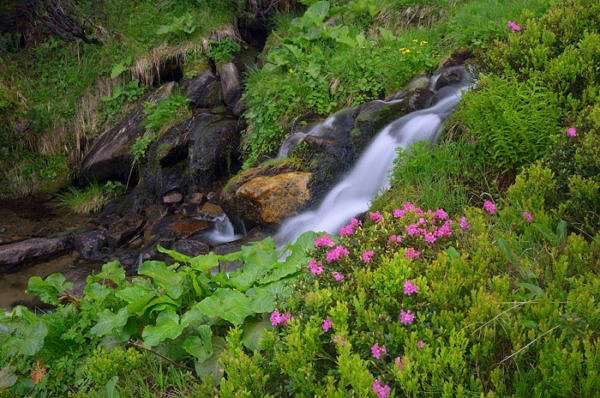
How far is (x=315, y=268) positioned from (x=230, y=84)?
25.1ft

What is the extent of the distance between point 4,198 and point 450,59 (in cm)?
882

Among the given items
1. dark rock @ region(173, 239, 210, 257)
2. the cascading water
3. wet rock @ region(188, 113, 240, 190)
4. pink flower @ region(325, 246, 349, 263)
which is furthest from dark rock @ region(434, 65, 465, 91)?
pink flower @ region(325, 246, 349, 263)

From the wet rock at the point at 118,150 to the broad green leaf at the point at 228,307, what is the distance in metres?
7.47

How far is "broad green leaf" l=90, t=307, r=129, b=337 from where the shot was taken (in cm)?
332

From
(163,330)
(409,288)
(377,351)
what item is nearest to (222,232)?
(163,330)

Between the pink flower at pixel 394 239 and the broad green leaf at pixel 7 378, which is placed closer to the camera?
the pink flower at pixel 394 239

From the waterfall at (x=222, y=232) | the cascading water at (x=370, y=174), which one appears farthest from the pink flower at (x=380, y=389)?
the waterfall at (x=222, y=232)

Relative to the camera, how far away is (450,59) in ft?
24.0

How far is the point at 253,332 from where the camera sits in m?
3.03

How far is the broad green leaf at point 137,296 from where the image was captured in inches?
133

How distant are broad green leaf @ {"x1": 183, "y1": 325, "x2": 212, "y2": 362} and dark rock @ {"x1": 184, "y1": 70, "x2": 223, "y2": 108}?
737cm

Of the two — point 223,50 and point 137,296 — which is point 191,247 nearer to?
point 137,296

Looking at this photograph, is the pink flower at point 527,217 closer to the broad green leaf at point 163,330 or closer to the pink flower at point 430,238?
the pink flower at point 430,238

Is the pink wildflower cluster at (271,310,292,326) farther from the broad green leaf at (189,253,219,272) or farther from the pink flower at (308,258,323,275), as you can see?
the broad green leaf at (189,253,219,272)
